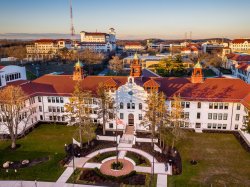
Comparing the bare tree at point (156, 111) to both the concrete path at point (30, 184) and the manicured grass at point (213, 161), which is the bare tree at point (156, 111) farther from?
the concrete path at point (30, 184)

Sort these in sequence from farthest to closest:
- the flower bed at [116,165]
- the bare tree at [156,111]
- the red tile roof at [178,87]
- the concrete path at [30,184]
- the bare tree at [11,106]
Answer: the red tile roof at [178,87] → the bare tree at [11,106] → the bare tree at [156,111] → the flower bed at [116,165] → the concrete path at [30,184]

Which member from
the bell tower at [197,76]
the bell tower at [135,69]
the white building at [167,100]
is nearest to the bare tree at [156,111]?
the white building at [167,100]

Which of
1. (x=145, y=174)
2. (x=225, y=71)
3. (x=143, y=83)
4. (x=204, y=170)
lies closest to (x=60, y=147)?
(x=145, y=174)

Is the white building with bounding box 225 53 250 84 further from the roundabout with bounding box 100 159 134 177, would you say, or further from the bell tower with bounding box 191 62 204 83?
the roundabout with bounding box 100 159 134 177

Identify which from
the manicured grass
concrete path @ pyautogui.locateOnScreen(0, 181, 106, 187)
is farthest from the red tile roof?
concrete path @ pyautogui.locateOnScreen(0, 181, 106, 187)

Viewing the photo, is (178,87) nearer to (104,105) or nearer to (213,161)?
(104,105)

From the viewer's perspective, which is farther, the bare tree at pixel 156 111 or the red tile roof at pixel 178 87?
the red tile roof at pixel 178 87

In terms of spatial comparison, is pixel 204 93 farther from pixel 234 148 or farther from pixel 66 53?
pixel 66 53
